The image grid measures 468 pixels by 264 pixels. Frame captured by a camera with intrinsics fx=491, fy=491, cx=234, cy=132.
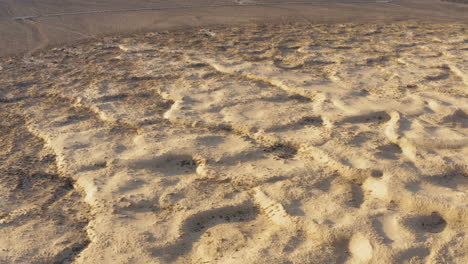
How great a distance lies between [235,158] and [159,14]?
374 centimetres

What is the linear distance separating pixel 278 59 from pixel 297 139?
1.45 metres

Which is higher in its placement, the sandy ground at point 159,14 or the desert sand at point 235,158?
the sandy ground at point 159,14

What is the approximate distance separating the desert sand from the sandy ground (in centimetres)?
99

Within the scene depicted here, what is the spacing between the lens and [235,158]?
2.19m

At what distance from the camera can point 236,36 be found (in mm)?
4441

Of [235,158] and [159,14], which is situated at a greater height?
[159,14]

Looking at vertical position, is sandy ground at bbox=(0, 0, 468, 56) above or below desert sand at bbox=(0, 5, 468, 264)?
above

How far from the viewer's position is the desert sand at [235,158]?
1655mm

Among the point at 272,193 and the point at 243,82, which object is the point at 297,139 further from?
the point at 243,82

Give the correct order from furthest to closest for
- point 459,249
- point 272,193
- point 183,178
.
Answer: point 183,178 → point 272,193 → point 459,249

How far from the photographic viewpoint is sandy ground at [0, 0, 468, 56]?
4.61m

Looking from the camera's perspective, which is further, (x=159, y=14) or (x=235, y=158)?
(x=159, y=14)

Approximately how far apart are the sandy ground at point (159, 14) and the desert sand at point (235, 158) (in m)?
0.99

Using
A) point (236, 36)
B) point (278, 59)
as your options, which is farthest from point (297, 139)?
point (236, 36)
